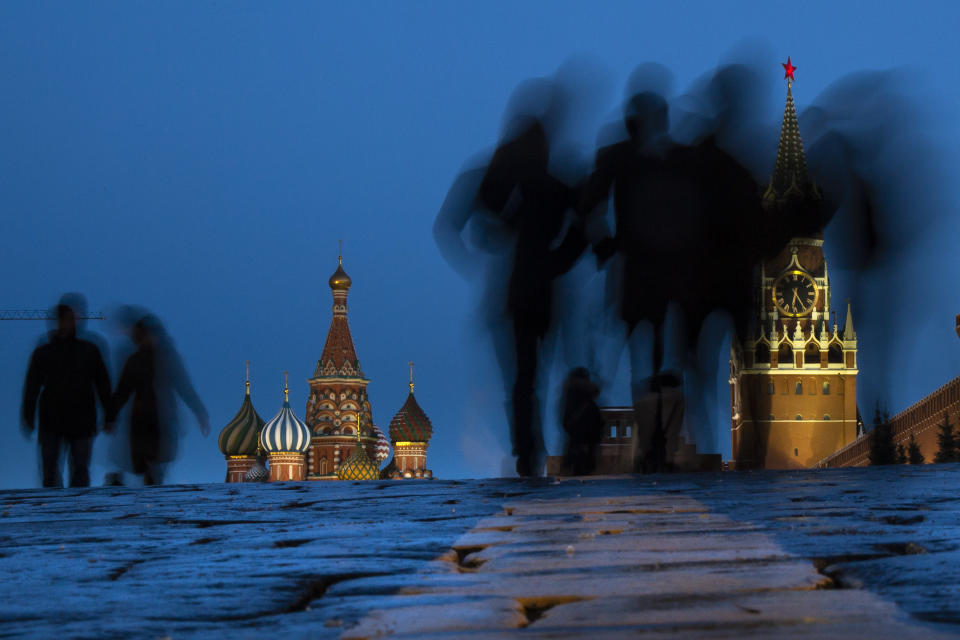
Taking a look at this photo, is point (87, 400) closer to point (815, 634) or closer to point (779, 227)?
point (779, 227)

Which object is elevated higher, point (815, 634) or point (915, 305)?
point (915, 305)

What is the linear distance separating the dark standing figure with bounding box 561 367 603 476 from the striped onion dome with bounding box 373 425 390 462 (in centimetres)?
12853

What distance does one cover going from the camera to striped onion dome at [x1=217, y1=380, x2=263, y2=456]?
129 meters

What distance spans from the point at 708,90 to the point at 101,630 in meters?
9.66

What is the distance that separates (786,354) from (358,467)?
34.3m

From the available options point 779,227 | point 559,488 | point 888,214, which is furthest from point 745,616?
point 888,214

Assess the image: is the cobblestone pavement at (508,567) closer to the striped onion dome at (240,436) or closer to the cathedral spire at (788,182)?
the cathedral spire at (788,182)

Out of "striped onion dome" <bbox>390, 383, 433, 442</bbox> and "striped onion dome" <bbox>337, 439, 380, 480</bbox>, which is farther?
"striped onion dome" <bbox>390, 383, 433, 442</bbox>

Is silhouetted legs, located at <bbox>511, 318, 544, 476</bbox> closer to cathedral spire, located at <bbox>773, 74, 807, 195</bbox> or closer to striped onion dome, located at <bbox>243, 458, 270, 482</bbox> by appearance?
cathedral spire, located at <bbox>773, 74, 807, 195</bbox>

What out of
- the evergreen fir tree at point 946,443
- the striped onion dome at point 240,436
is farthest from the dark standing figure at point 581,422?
the striped onion dome at point 240,436

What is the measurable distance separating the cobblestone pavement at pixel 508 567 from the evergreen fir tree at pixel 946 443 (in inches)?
1224

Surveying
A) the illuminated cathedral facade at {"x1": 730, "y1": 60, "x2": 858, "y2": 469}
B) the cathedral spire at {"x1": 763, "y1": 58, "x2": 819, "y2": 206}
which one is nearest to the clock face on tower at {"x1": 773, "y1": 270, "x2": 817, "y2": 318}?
the illuminated cathedral facade at {"x1": 730, "y1": 60, "x2": 858, "y2": 469}

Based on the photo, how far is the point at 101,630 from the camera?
9.26ft

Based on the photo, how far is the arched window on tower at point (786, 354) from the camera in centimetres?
10919
